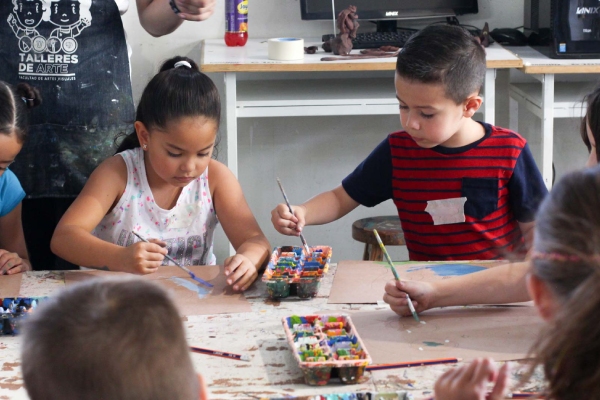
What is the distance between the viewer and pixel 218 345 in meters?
1.29

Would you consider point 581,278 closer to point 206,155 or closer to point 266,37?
point 206,155

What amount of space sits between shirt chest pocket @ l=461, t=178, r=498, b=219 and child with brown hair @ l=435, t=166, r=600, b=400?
103 centimetres

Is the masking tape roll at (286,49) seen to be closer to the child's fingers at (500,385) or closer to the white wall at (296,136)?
the white wall at (296,136)

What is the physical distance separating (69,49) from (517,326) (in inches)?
58.3

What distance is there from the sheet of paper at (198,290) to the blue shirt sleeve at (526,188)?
74cm

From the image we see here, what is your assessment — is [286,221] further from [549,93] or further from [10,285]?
[549,93]

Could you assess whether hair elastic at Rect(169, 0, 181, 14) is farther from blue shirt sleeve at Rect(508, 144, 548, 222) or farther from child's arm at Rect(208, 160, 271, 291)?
blue shirt sleeve at Rect(508, 144, 548, 222)

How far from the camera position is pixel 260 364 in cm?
122

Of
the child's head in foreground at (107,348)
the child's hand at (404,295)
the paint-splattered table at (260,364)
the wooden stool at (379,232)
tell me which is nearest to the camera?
the child's head in foreground at (107,348)

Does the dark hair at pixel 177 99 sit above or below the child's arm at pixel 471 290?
above

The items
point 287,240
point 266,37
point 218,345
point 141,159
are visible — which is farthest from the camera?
point 287,240

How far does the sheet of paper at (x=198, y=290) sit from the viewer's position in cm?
145

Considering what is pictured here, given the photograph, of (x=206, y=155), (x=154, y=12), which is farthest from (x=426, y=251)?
(x=154, y=12)

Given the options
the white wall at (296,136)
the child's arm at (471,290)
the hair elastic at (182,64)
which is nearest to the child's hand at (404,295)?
the child's arm at (471,290)
